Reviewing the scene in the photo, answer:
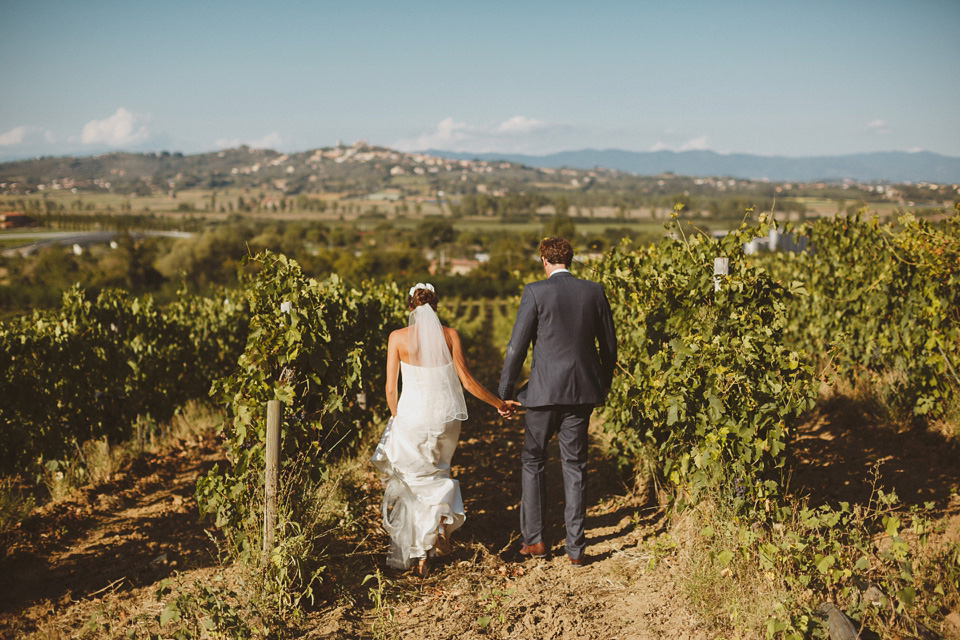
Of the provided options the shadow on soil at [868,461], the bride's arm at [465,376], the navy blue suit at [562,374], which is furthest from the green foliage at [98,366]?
the shadow on soil at [868,461]

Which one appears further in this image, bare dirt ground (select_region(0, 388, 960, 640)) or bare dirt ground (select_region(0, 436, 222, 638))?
bare dirt ground (select_region(0, 436, 222, 638))

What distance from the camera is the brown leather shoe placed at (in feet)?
12.7

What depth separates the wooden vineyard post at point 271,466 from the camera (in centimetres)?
352

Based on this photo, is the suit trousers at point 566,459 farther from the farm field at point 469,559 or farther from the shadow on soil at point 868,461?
the shadow on soil at point 868,461

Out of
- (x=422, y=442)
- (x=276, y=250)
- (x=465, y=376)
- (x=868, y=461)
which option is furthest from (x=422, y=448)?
(x=276, y=250)

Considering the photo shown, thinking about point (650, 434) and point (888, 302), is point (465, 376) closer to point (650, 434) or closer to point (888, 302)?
point (650, 434)

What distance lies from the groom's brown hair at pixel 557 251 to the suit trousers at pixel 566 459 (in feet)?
3.08

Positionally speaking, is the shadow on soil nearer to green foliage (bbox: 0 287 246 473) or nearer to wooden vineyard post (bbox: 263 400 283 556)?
wooden vineyard post (bbox: 263 400 283 556)

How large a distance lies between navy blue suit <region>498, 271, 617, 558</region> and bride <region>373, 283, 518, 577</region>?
287mm

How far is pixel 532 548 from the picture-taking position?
389 cm

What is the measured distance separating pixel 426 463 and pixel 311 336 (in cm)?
112

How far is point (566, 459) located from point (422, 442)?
944 millimetres

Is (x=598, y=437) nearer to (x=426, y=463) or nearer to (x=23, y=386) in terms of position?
(x=426, y=463)

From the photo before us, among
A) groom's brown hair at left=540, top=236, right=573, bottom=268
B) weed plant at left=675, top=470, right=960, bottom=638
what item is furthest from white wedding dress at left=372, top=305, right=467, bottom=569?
weed plant at left=675, top=470, right=960, bottom=638
